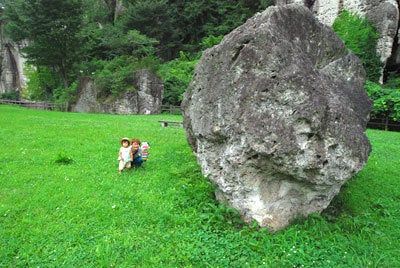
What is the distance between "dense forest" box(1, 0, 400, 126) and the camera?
24562 mm

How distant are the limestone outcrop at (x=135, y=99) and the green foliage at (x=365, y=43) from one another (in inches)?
725

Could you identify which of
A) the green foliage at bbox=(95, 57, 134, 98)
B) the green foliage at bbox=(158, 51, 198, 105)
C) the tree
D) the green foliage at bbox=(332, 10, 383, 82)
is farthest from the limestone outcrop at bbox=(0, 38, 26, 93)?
the green foliage at bbox=(332, 10, 383, 82)

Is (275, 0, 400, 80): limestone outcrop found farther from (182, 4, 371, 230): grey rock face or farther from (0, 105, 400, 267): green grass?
(182, 4, 371, 230): grey rock face

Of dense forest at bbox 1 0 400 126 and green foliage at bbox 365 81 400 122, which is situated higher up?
dense forest at bbox 1 0 400 126

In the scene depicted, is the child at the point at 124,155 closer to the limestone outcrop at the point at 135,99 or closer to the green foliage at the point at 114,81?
the limestone outcrop at the point at 135,99

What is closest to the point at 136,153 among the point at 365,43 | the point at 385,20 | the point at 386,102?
the point at 386,102

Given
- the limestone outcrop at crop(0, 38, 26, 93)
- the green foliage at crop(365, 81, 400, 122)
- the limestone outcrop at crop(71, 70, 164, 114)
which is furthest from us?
the limestone outcrop at crop(0, 38, 26, 93)

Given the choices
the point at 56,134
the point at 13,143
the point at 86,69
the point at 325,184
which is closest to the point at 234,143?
the point at 325,184

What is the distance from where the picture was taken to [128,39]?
109 ft

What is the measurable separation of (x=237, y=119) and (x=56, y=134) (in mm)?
10511

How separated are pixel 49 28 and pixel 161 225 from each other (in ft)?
106

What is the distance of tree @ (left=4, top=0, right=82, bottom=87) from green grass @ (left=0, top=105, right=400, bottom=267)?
2738 centimetres

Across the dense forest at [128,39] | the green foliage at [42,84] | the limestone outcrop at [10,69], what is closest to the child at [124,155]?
the dense forest at [128,39]

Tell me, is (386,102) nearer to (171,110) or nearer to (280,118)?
(280,118)
